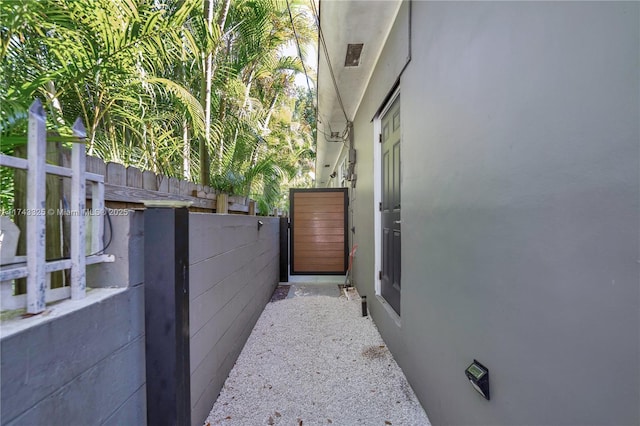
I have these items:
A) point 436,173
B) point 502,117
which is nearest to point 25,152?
point 502,117

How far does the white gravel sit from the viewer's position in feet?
5.76

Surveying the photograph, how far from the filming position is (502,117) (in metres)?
1.05

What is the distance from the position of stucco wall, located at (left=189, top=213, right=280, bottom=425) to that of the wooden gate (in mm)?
2376

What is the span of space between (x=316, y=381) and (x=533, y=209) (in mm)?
1835

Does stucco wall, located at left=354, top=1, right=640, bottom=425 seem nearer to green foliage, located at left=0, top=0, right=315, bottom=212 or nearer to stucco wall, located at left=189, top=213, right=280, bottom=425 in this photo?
stucco wall, located at left=189, top=213, right=280, bottom=425

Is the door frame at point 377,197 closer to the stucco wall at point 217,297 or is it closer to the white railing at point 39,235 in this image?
the stucco wall at point 217,297

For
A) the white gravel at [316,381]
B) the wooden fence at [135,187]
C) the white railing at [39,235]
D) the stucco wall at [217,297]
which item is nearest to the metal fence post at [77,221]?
the white railing at [39,235]

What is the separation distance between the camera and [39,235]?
76 centimetres

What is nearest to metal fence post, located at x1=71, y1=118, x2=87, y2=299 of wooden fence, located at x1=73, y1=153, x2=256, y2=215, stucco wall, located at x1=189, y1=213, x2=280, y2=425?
wooden fence, located at x1=73, y1=153, x2=256, y2=215

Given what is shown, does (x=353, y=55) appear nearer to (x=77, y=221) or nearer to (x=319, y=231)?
(x=77, y=221)

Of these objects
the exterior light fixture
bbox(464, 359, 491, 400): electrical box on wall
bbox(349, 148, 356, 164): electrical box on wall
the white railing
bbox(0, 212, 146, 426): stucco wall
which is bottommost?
Answer: bbox(464, 359, 491, 400): electrical box on wall

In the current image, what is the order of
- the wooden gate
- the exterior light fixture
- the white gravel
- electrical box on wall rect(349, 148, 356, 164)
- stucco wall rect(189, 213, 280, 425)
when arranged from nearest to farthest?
stucco wall rect(189, 213, 280, 425)
the white gravel
the exterior light fixture
electrical box on wall rect(349, 148, 356, 164)
the wooden gate

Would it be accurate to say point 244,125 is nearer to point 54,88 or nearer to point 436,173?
point 54,88

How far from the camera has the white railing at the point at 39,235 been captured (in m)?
0.73
